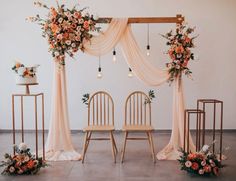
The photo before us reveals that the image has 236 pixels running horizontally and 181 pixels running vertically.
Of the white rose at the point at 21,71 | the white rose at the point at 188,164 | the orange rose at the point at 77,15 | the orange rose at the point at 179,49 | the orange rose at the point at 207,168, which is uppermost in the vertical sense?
the orange rose at the point at 77,15

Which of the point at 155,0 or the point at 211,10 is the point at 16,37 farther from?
the point at 211,10

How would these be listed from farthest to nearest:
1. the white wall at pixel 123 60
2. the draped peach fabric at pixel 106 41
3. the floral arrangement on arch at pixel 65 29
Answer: the white wall at pixel 123 60
the draped peach fabric at pixel 106 41
the floral arrangement on arch at pixel 65 29

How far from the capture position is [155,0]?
6.02 meters

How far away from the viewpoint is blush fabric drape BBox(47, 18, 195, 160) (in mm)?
4484

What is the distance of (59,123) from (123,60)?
2189 millimetres

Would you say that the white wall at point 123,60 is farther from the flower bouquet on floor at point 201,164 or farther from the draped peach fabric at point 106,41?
the flower bouquet on floor at point 201,164

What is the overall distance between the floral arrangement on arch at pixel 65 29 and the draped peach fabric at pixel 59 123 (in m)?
0.32

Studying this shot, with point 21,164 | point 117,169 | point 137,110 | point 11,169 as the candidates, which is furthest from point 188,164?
point 11,169

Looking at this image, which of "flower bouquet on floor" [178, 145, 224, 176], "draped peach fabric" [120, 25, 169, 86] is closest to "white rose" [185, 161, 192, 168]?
"flower bouquet on floor" [178, 145, 224, 176]

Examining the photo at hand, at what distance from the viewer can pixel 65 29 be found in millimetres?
4191

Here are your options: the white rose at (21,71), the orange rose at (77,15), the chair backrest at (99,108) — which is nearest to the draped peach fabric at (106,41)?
the orange rose at (77,15)

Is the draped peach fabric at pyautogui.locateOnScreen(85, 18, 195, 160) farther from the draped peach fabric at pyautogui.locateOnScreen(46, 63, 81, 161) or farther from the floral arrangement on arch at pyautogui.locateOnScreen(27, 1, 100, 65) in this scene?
the draped peach fabric at pyautogui.locateOnScreen(46, 63, 81, 161)

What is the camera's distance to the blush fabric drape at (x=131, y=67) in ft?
14.7

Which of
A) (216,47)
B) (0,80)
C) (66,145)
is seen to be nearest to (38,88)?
(0,80)
